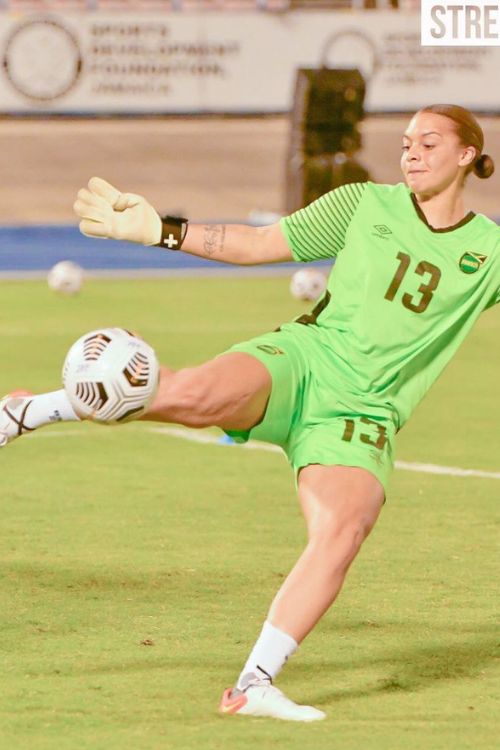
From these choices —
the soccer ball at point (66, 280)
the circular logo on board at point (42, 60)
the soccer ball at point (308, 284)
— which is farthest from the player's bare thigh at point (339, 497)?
the circular logo on board at point (42, 60)

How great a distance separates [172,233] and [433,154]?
0.91 meters

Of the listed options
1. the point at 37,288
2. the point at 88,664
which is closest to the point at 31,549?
the point at 88,664

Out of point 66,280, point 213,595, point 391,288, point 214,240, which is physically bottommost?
point 66,280

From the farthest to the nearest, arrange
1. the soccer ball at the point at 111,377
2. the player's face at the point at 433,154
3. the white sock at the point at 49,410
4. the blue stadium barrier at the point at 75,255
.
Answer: the blue stadium barrier at the point at 75,255
the player's face at the point at 433,154
the white sock at the point at 49,410
the soccer ball at the point at 111,377

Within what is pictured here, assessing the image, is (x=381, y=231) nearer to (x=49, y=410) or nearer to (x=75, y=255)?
(x=49, y=410)

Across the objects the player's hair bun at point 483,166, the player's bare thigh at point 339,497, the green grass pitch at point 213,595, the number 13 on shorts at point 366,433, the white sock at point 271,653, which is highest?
the player's hair bun at point 483,166

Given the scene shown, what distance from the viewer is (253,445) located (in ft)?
34.7

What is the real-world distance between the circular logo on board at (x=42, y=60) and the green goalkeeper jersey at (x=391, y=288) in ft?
61.6

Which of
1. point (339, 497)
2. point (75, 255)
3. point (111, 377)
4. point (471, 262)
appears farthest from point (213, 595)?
point (75, 255)

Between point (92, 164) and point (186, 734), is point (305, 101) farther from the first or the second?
point (186, 734)

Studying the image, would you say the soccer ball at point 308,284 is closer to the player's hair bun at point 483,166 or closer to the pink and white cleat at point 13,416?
the player's hair bun at point 483,166

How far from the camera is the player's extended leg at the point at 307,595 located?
5246 mm

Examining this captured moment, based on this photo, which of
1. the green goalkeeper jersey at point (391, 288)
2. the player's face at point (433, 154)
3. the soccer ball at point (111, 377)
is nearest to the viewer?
the soccer ball at point (111, 377)

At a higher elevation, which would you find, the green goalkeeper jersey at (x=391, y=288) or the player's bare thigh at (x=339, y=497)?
the green goalkeeper jersey at (x=391, y=288)
